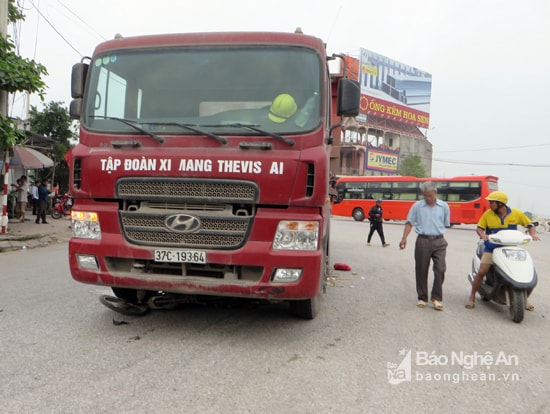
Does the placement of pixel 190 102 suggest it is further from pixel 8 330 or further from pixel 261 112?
pixel 8 330

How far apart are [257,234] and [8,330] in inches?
98.5

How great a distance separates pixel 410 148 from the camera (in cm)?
6881

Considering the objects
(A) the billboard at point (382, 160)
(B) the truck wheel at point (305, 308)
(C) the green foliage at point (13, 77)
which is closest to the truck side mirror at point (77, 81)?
(B) the truck wheel at point (305, 308)

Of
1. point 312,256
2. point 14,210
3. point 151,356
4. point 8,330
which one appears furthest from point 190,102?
point 14,210

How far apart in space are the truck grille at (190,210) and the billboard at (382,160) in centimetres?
5672

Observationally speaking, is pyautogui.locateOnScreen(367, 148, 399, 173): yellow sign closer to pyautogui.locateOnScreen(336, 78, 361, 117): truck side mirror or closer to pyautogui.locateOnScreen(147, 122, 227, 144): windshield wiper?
pyautogui.locateOnScreen(336, 78, 361, 117): truck side mirror

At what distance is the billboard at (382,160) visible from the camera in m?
59.2

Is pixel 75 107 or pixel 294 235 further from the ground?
pixel 75 107

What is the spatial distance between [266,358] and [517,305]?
3100mm

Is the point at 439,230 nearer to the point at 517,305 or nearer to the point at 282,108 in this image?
the point at 517,305

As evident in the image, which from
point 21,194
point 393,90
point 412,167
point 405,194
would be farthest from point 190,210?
point 393,90

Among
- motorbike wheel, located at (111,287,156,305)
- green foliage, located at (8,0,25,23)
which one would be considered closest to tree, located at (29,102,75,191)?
green foliage, located at (8,0,25,23)

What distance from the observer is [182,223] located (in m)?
3.76

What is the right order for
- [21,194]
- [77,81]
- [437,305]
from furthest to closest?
[21,194] → [437,305] → [77,81]
